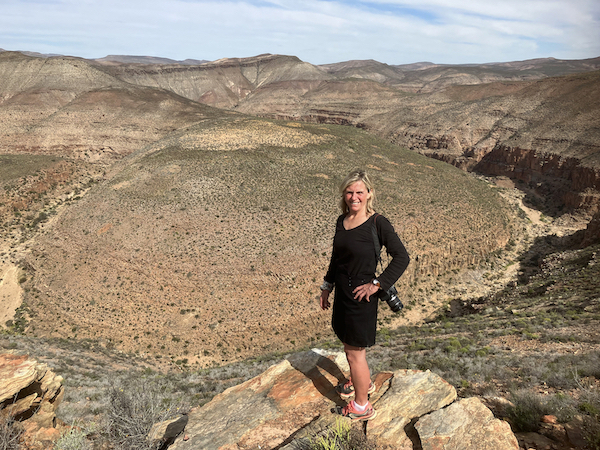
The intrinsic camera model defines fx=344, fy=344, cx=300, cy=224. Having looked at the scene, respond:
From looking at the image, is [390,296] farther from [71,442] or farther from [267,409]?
[71,442]

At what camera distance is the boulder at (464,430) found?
4.09 meters

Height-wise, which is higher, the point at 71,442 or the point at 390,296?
the point at 390,296

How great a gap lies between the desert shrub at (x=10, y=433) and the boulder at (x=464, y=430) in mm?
6576

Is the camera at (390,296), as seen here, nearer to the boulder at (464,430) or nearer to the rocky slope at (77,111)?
the boulder at (464,430)

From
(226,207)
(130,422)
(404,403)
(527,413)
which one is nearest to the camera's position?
(404,403)

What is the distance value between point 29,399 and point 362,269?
713cm

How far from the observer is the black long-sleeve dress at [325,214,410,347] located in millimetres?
4801

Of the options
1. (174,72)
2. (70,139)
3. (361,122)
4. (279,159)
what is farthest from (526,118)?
(174,72)

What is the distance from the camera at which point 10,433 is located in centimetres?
604

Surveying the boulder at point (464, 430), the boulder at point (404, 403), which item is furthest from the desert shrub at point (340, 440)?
the boulder at point (464, 430)

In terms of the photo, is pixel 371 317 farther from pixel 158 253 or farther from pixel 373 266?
pixel 158 253

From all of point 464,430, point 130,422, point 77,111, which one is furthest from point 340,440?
point 77,111

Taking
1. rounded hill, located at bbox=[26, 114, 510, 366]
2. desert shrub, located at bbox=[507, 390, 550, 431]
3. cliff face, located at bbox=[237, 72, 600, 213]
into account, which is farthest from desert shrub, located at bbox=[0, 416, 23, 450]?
cliff face, located at bbox=[237, 72, 600, 213]

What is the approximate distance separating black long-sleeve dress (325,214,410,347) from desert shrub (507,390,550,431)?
2673 millimetres
